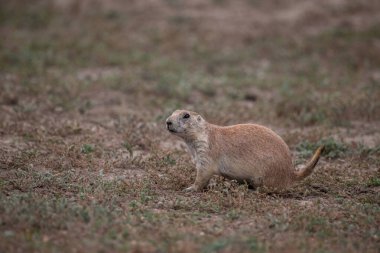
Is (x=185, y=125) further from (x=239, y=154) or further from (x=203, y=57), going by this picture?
(x=203, y=57)

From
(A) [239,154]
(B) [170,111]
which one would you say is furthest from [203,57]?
(A) [239,154]

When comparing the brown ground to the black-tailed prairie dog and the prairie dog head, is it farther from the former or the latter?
the prairie dog head

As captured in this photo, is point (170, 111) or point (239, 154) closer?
point (239, 154)

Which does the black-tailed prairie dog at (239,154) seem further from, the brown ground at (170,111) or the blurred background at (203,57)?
the blurred background at (203,57)

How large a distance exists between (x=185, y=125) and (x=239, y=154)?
726 mm

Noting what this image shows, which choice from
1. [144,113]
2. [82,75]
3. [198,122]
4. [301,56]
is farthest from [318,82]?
[198,122]

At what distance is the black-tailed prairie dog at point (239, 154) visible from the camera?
21.7 feet

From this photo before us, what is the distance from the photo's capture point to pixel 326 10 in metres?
15.9

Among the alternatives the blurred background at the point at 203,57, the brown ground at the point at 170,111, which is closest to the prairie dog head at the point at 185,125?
the brown ground at the point at 170,111

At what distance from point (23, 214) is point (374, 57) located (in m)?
10.5

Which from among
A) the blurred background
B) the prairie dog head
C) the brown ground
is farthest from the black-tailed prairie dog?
the blurred background

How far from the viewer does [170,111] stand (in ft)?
32.3

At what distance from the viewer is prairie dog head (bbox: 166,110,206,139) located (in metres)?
6.82

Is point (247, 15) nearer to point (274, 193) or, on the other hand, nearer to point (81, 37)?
point (81, 37)
